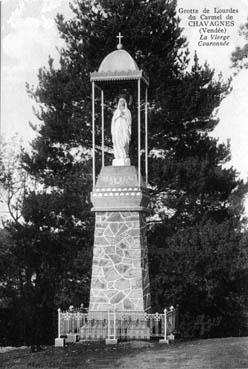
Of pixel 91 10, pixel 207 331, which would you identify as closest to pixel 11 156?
pixel 91 10

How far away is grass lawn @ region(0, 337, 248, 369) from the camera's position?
10.4 m

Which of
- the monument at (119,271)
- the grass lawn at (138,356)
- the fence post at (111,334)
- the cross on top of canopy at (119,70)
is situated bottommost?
the grass lawn at (138,356)

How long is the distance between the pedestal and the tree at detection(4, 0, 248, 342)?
511 centimetres

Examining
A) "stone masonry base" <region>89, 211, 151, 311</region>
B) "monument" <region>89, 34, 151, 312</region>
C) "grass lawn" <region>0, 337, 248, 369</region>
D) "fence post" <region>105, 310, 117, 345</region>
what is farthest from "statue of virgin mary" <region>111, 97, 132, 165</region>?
"grass lawn" <region>0, 337, 248, 369</region>

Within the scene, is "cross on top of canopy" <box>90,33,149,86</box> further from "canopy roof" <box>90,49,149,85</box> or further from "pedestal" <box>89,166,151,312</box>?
"pedestal" <box>89,166,151,312</box>

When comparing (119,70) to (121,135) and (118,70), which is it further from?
(121,135)

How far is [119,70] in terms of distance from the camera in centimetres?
1498

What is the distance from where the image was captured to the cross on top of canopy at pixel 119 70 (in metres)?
14.9

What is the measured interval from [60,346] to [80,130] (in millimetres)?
8503

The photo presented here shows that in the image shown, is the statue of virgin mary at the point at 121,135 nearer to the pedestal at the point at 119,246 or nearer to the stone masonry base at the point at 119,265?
the pedestal at the point at 119,246

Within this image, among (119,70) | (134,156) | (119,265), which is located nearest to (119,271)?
(119,265)

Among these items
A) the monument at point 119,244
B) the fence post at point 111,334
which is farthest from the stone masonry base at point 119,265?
the fence post at point 111,334

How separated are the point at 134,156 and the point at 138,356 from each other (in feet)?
30.5

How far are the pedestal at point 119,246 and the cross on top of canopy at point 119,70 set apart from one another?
6.74ft
